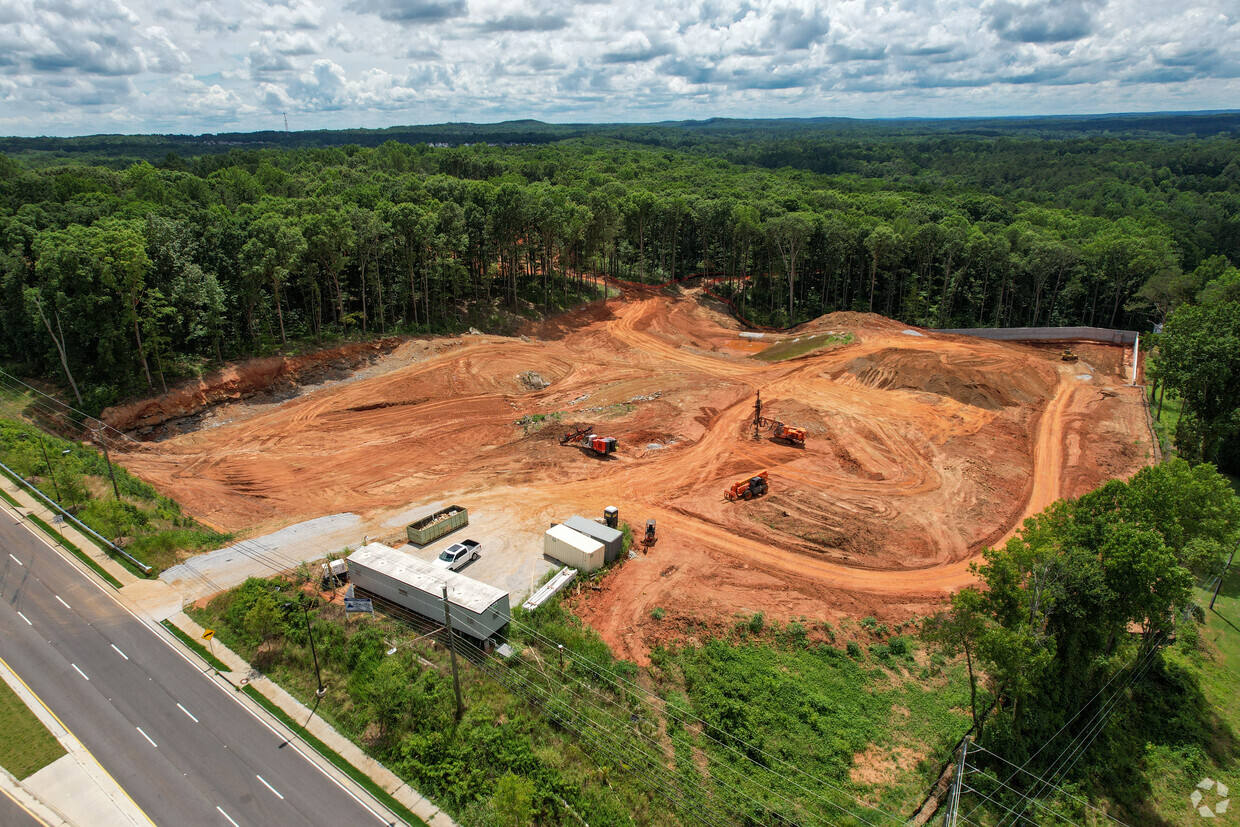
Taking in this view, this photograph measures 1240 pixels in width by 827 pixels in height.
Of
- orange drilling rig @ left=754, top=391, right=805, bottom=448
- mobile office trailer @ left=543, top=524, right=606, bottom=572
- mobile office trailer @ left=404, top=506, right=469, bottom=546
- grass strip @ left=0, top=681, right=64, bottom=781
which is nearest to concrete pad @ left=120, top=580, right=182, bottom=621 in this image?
grass strip @ left=0, top=681, right=64, bottom=781

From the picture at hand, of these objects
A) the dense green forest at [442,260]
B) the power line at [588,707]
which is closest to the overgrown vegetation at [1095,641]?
the power line at [588,707]

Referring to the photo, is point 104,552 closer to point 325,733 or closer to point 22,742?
point 22,742

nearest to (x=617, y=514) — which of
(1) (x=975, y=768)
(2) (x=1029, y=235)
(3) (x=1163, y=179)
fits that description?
(1) (x=975, y=768)

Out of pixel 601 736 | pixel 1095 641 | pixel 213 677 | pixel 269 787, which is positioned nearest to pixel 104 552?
pixel 213 677

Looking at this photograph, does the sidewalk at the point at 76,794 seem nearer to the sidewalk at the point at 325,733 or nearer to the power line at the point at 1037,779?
the sidewalk at the point at 325,733

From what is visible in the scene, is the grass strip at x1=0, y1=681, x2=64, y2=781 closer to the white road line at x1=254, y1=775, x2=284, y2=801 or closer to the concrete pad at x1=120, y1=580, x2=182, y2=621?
the concrete pad at x1=120, y1=580, x2=182, y2=621
